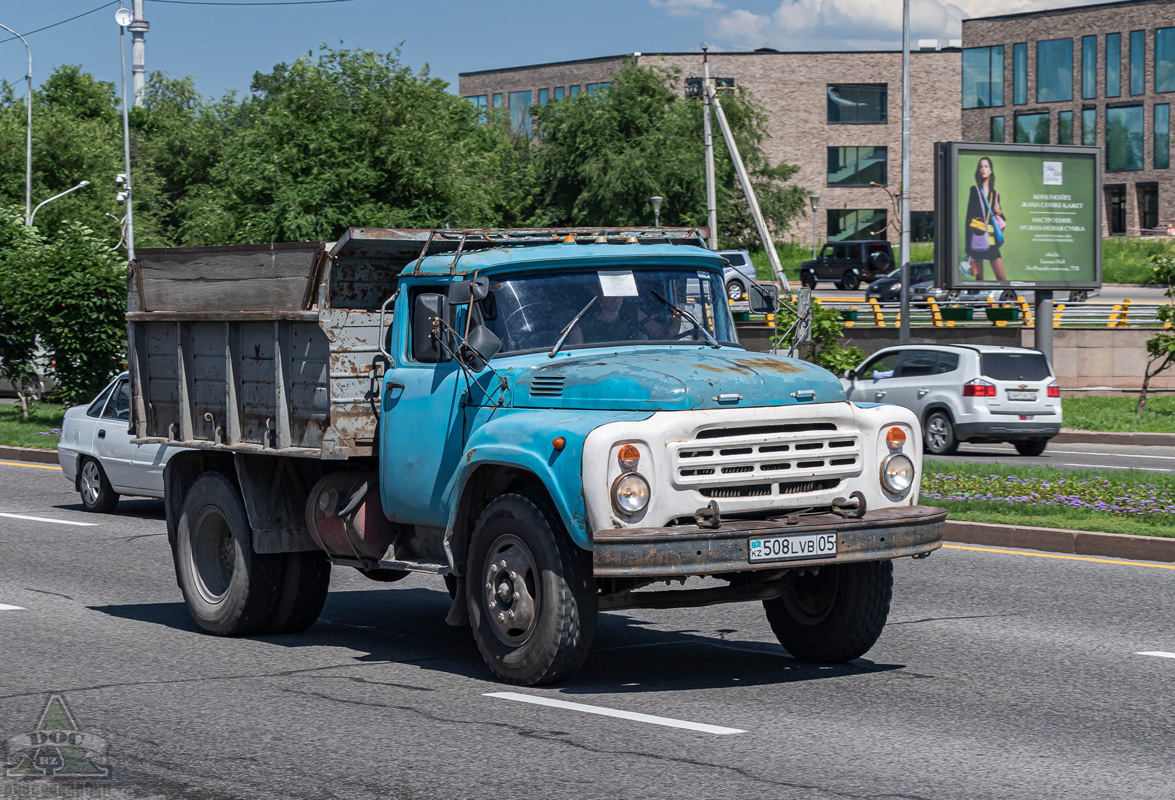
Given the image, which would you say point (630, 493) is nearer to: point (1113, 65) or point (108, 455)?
point (108, 455)

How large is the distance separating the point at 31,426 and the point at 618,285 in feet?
73.1

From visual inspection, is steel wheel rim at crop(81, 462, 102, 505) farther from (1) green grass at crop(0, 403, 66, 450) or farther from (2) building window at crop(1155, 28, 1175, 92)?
(2) building window at crop(1155, 28, 1175, 92)

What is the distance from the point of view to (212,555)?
395 inches

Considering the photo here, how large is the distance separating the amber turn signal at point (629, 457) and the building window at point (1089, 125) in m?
78.4

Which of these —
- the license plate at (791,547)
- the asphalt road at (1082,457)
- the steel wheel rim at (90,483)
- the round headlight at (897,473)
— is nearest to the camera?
the license plate at (791,547)

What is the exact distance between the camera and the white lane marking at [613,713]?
688cm

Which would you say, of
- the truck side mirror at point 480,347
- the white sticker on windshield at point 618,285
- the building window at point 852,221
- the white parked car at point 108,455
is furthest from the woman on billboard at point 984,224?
the building window at point 852,221

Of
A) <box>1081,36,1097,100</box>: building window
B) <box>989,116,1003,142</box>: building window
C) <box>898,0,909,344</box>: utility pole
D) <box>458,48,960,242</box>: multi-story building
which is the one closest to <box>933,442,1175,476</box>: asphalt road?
<box>898,0,909,344</box>: utility pole

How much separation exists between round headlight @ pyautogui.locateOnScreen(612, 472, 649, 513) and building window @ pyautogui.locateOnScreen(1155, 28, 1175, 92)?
7705cm

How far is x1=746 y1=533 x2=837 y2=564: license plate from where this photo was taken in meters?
7.37

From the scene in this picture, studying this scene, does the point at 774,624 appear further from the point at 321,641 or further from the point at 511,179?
the point at 511,179

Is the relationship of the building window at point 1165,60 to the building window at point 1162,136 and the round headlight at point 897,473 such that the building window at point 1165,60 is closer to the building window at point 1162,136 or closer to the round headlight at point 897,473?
the building window at point 1162,136

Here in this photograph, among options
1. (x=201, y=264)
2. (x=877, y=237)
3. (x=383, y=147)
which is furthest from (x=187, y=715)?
(x=877, y=237)

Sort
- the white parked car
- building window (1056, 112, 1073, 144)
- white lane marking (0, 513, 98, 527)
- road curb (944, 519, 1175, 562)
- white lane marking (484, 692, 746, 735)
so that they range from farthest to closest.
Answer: building window (1056, 112, 1073, 144), the white parked car, white lane marking (0, 513, 98, 527), road curb (944, 519, 1175, 562), white lane marking (484, 692, 746, 735)
